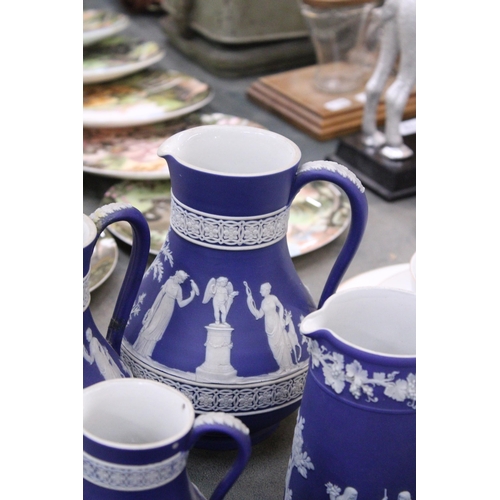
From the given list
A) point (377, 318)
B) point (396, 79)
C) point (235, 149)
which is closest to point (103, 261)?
point (235, 149)

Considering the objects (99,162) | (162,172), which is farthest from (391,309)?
(99,162)

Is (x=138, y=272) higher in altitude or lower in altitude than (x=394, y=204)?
higher

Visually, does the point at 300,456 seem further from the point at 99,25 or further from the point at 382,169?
the point at 99,25

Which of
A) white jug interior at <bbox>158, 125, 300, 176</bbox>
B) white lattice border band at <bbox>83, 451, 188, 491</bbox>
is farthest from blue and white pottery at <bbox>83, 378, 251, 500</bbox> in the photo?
white jug interior at <bbox>158, 125, 300, 176</bbox>

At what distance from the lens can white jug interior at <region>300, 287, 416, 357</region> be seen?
496 millimetres

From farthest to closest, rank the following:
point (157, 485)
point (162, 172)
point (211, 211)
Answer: point (162, 172) → point (211, 211) → point (157, 485)

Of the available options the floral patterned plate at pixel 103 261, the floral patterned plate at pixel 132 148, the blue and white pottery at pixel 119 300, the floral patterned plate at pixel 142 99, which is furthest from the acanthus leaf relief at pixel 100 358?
the floral patterned plate at pixel 142 99

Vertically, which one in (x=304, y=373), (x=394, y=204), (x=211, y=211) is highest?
(x=211, y=211)

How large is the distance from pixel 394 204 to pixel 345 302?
0.69 m

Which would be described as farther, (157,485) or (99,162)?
(99,162)

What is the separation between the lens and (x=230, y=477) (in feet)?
1.48

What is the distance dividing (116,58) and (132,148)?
1.25 ft

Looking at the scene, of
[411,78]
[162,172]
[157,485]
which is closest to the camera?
[157,485]

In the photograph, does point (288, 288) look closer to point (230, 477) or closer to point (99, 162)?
point (230, 477)
